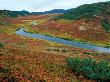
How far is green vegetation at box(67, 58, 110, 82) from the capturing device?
110ft

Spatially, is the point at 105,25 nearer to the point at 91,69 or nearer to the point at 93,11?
the point at 93,11

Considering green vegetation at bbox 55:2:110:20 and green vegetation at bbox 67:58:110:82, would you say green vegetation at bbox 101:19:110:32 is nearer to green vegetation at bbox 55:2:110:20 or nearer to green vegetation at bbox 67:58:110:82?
green vegetation at bbox 55:2:110:20

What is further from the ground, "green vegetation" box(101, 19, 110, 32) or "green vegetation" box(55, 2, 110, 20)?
"green vegetation" box(55, 2, 110, 20)

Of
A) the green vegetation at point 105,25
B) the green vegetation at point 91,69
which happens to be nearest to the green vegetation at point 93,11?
the green vegetation at point 105,25

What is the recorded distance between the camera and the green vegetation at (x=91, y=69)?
110 ft

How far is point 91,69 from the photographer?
113 ft

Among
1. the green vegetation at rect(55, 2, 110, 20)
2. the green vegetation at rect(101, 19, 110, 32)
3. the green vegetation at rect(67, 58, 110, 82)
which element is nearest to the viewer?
the green vegetation at rect(67, 58, 110, 82)

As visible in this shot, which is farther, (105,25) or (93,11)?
(93,11)

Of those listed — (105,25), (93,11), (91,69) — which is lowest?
(105,25)

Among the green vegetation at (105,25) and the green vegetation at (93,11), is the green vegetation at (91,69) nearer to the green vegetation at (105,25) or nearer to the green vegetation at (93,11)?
the green vegetation at (105,25)

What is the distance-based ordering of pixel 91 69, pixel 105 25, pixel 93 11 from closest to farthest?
pixel 91 69 → pixel 105 25 → pixel 93 11

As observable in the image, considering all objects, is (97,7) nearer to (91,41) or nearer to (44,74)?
(91,41)

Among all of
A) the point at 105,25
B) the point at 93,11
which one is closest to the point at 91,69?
the point at 105,25

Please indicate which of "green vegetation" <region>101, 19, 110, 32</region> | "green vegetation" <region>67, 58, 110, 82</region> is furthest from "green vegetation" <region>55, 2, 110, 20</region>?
"green vegetation" <region>67, 58, 110, 82</region>
